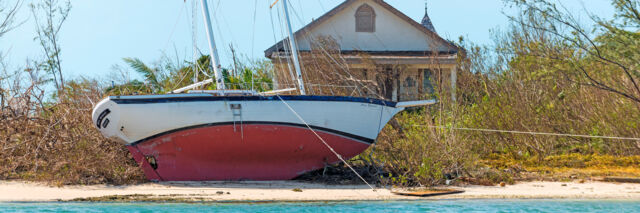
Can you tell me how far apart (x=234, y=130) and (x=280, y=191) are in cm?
143

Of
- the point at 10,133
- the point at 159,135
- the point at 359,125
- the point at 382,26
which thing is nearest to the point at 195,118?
the point at 159,135

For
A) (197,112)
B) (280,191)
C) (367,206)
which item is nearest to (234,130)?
(197,112)

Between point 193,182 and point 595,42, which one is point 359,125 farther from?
point 595,42

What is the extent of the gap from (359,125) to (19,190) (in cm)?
567

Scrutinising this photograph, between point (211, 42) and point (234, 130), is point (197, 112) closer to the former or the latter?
point (234, 130)

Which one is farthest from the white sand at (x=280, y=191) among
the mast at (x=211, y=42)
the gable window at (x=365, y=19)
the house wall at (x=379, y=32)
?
the gable window at (x=365, y=19)

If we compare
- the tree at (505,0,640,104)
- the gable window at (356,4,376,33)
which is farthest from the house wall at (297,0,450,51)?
the tree at (505,0,640,104)

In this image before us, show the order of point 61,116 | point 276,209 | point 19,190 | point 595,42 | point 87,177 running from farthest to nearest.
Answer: point 595,42 → point 61,116 → point 87,177 → point 19,190 → point 276,209

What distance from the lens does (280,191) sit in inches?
480

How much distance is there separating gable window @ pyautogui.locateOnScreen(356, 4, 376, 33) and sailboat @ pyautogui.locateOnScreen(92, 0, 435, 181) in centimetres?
1509

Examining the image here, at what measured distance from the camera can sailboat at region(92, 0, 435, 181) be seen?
12727 mm

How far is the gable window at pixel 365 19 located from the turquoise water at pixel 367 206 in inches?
706

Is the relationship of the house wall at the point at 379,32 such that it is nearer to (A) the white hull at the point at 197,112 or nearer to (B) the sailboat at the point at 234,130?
(B) the sailboat at the point at 234,130

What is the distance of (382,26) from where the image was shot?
28.8 meters
